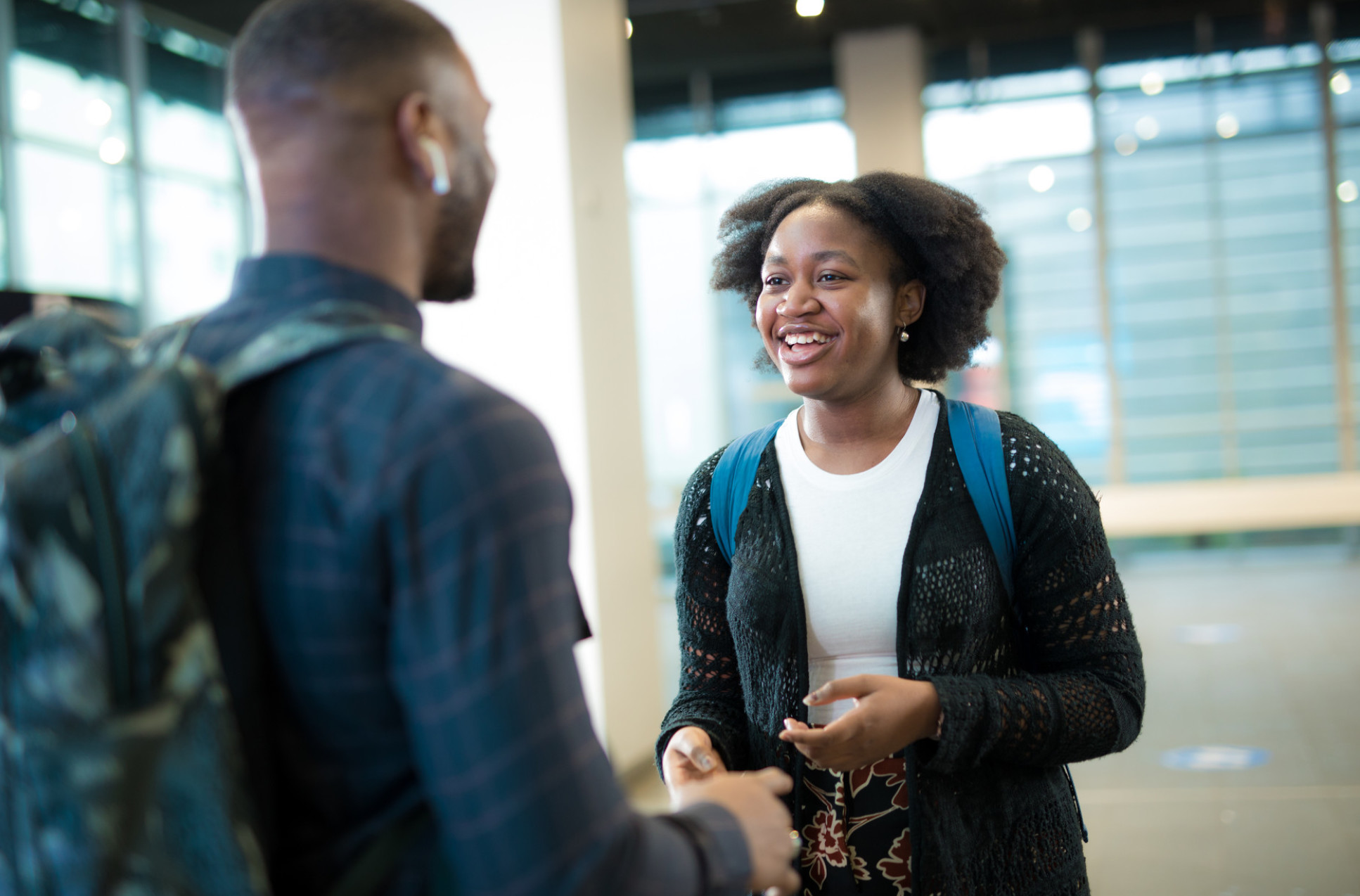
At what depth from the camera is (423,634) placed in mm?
816

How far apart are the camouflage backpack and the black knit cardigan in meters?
1.04

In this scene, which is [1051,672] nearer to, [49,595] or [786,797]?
[786,797]

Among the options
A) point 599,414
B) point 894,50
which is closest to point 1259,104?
point 894,50

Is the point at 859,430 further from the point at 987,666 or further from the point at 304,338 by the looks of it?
the point at 304,338

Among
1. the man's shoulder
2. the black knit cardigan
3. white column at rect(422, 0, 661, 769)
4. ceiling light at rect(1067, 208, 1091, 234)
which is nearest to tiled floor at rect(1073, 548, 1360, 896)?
white column at rect(422, 0, 661, 769)

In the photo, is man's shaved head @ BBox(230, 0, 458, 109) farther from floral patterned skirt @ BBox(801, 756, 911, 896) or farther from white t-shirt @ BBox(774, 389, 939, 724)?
floral patterned skirt @ BBox(801, 756, 911, 896)

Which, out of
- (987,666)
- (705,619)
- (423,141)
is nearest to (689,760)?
(705,619)

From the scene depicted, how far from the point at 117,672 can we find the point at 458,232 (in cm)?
50

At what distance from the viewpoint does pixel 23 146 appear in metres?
7.51

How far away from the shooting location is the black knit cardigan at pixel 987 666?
1578mm

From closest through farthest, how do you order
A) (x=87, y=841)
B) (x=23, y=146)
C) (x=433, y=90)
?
1. (x=87, y=841)
2. (x=433, y=90)
3. (x=23, y=146)

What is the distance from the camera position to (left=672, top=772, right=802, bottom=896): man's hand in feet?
3.17

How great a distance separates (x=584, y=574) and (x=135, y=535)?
414 cm

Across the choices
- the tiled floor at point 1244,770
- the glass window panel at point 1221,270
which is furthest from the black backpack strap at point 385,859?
the glass window panel at point 1221,270
